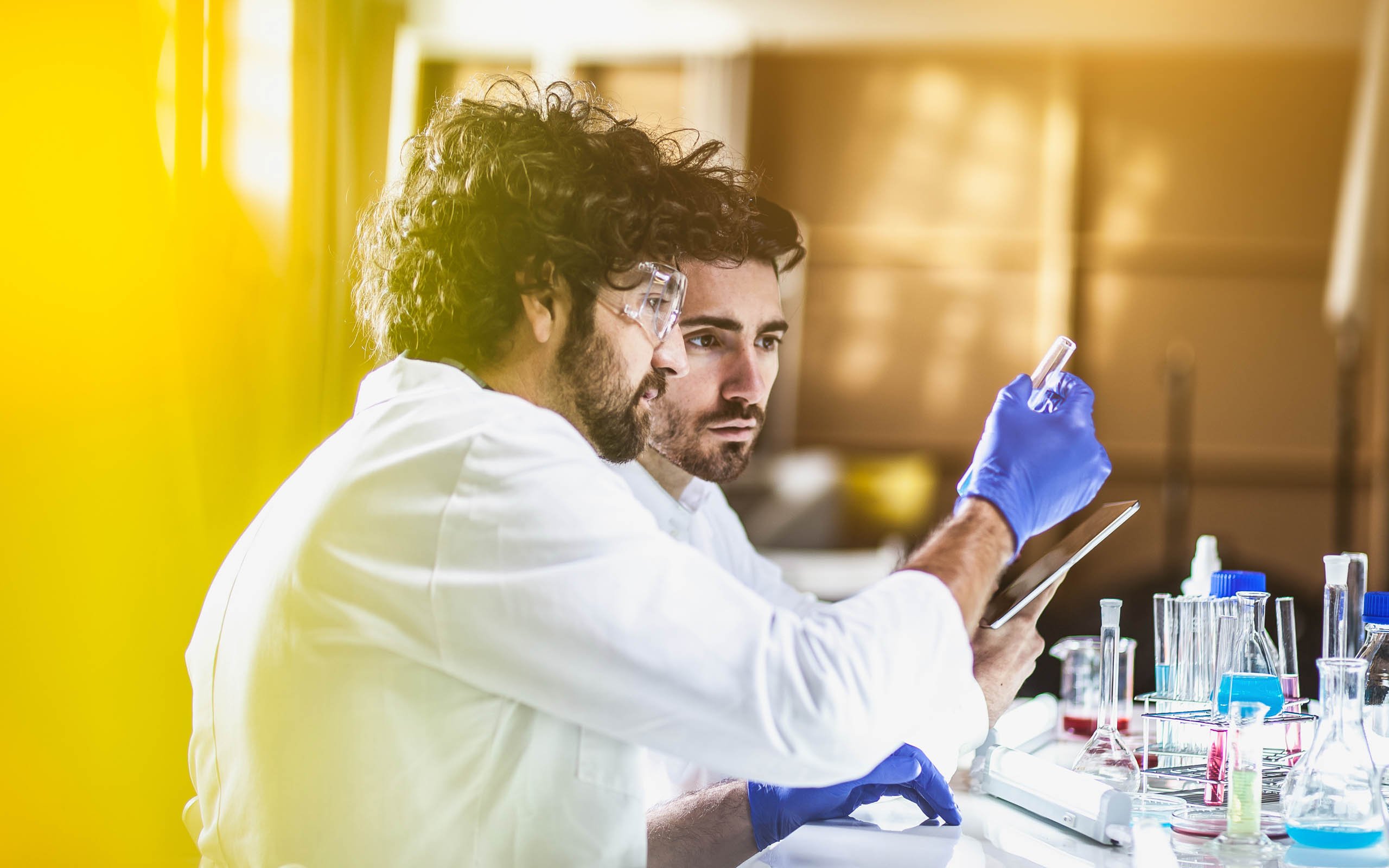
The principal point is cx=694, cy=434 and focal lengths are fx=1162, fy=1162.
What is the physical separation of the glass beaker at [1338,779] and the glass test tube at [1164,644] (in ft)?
0.92

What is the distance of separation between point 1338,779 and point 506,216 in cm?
101

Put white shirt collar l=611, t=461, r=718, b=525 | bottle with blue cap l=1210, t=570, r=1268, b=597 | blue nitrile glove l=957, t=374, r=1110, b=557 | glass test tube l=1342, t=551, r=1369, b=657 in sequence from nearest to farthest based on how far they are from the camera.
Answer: blue nitrile glove l=957, t=374, r=1110, b=557, bottle with blue cap l=1210, t=570, r=1268, b=597, glass test tube l=1342, t=551, r=1369, b=657, white shirt collar l=611, t=461, r=718, b=525

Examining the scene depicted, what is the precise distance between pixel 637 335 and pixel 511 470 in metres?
0.35

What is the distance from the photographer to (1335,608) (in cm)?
135

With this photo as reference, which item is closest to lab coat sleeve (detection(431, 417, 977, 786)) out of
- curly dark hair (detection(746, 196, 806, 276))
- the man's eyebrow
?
the man's eyebrow

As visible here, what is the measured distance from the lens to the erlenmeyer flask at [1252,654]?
1215 mm

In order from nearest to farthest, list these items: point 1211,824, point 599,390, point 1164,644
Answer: point 1211,824 → point 599,390 → point 1164,644

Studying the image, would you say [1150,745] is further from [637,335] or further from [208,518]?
[208,518]

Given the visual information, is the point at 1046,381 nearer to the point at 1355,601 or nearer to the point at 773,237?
Answer: the point at 1355,601

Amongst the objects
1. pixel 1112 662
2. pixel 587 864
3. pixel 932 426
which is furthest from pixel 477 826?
pixel 932 426

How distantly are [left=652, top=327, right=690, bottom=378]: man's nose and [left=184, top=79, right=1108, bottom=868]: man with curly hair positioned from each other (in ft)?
0.43

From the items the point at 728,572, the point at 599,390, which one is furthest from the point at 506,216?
the point at 728,572

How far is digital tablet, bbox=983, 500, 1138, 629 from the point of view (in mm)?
1275

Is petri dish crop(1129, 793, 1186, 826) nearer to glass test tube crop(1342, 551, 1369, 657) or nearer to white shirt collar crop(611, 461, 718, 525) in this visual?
glass test tube crop(1342, 551, 1369, 657)
